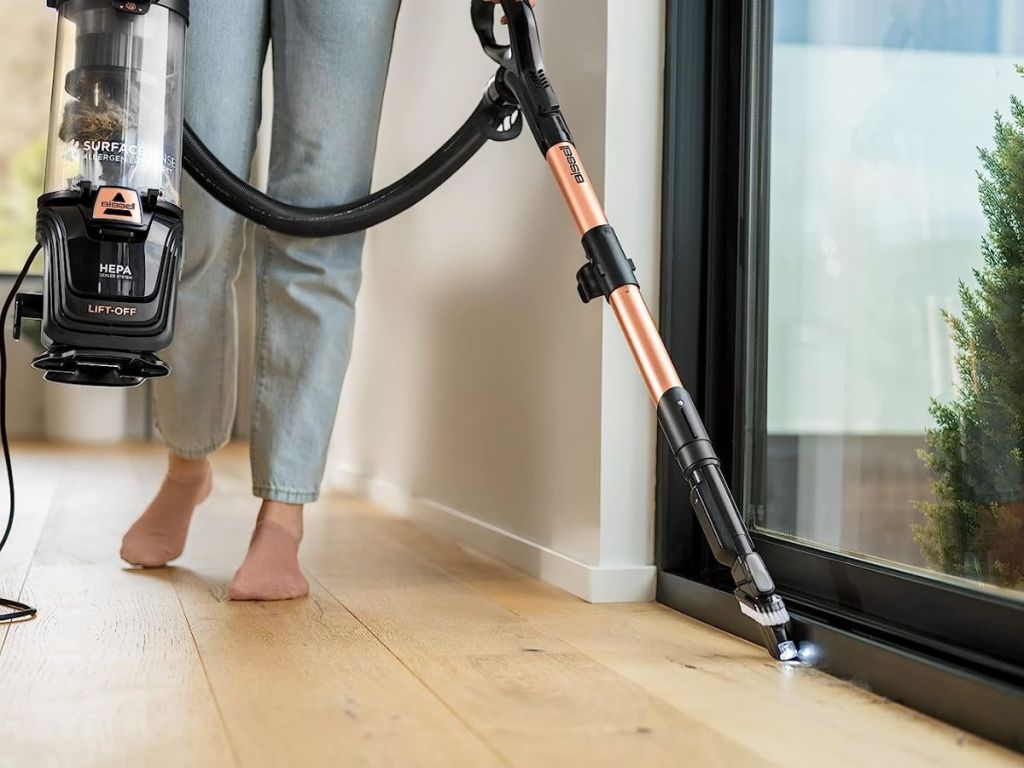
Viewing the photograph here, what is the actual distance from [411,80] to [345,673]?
152 centimetres

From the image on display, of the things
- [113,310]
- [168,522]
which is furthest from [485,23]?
[168,522]

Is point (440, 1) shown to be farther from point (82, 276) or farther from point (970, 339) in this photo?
point (970, 339)

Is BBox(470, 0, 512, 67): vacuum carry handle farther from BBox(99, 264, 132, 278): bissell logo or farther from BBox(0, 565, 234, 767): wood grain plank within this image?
BBox(0, 565, 234, 767): wood grain plank

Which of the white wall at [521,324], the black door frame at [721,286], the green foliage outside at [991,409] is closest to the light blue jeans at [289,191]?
the white wall at [521,324]

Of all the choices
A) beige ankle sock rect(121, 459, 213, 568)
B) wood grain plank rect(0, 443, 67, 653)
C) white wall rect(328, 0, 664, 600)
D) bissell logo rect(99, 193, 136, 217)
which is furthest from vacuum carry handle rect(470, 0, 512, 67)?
wood grain plank rect(0, 443, 67, 653)

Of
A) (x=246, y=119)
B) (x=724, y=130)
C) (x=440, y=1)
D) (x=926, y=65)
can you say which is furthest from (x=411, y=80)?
(x=926, y=65)

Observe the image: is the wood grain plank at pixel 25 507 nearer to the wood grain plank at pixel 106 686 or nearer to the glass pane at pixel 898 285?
the wood grain plank at pixel 106 686

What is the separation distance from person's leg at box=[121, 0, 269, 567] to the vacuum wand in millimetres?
384

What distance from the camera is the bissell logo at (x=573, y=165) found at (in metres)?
1.14

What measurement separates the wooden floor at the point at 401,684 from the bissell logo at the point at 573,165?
458 mm

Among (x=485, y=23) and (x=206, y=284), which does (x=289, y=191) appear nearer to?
(x=206, y=284)

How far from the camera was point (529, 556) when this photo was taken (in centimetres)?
161

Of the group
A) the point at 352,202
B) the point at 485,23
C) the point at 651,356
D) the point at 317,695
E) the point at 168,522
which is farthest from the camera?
the point at 168,522

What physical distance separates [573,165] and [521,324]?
0.54 metres
